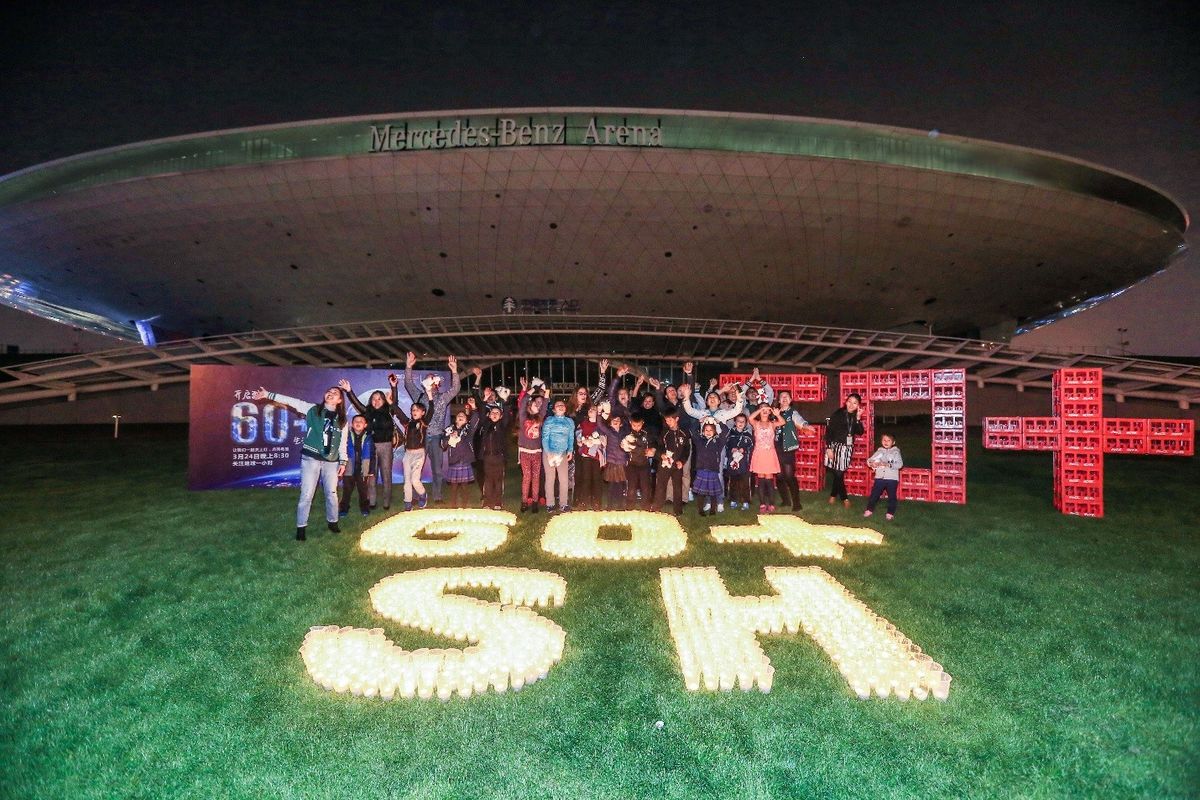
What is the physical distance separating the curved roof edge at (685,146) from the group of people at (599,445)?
25.3m

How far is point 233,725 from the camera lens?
3652mm

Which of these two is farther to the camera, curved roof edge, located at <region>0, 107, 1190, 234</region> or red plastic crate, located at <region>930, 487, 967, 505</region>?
curved roof edge, located at <region>0, 107, 1190, 234</region>

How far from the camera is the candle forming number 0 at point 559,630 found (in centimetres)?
407

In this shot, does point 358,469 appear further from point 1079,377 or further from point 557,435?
point 1079,377

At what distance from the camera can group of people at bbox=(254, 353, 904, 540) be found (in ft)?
33.1

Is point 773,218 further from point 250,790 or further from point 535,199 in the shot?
point 250,790

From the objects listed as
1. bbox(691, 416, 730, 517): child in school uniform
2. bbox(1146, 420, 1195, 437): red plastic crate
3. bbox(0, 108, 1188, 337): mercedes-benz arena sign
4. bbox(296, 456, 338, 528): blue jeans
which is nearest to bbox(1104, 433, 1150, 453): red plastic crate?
bbox(1146, 420, 1195, 437): red plastic crate

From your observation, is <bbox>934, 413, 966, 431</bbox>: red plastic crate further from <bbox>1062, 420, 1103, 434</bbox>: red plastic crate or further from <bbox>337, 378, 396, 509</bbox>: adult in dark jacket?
<bbox>337, 378, 396, 509</bbox>: adult in dark jacket

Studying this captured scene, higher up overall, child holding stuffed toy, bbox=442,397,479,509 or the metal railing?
the metal railing

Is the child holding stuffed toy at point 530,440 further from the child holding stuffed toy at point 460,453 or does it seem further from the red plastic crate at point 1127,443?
the red plastic crate at point 1127,443

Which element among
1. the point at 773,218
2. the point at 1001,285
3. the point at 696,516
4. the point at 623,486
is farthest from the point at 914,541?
the point at 1001,285

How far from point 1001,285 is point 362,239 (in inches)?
1906

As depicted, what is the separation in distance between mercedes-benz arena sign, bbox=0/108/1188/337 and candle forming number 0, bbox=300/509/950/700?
96.1ft

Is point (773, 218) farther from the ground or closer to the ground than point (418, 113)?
closer to the ground
